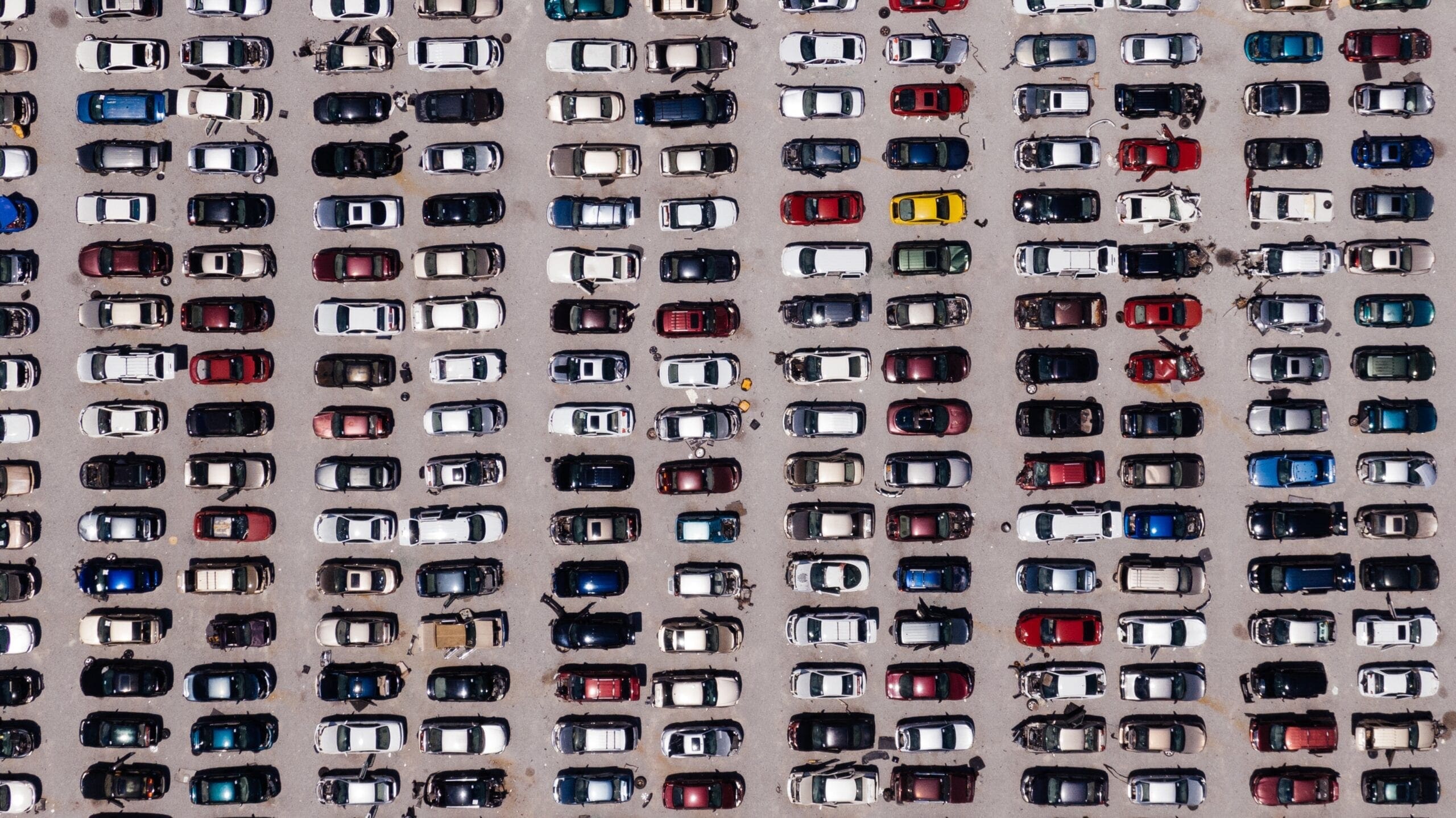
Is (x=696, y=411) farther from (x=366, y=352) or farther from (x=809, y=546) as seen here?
(x=366, y=352)

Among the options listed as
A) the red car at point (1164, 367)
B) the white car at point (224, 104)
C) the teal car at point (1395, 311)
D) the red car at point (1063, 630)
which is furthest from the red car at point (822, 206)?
the white car at point (224, 104)

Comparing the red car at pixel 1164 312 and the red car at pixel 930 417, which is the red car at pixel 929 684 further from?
the red car at pixel 1164 312

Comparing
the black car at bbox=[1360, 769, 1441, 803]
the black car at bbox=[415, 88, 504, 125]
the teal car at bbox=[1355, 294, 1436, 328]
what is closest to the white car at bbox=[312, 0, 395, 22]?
the black car at bbox=[415, 88, 504, 125]

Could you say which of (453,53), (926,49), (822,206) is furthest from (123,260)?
(926,49)

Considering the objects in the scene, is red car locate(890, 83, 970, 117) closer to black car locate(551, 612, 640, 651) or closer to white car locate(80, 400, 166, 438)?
black car locate(551, 612, 640, 651)

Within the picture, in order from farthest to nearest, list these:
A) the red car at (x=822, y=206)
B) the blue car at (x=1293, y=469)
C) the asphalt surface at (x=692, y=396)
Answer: the asphalt surface at (x=692, y=396) → the red car at (x=822, y=206) → the blue car at (x=1293, y=469)
